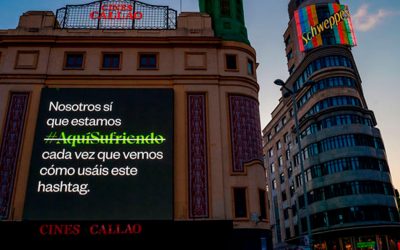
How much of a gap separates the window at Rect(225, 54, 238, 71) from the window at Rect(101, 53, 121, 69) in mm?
8316

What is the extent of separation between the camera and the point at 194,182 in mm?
24062

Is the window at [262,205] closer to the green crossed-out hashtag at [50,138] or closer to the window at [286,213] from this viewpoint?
the green crossed-out hashtag at [50,138]

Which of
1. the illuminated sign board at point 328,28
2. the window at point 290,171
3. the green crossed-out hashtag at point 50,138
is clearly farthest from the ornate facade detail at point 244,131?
the window at point 290,171

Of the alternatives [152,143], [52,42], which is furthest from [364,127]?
[52,42]

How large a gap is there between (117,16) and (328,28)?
154 ft

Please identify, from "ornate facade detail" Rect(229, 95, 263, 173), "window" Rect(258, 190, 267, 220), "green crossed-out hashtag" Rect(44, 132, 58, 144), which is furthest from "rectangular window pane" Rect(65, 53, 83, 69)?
A: "window" Rect(258, 190, 267, 220)

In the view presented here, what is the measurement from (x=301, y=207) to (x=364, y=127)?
57.8ft

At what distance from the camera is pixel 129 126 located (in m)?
25.2

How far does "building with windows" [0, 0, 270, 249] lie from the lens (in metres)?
22.9

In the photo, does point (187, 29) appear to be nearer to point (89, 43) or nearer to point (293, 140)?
point (89, 43)

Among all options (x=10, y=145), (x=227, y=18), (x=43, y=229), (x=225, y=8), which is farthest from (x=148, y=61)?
(x=43, y=229)

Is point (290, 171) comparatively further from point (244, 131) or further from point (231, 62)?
point (244, 131)

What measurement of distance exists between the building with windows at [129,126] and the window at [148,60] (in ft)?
0.29

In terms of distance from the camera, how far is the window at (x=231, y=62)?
91.5 feet
